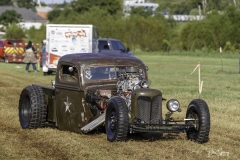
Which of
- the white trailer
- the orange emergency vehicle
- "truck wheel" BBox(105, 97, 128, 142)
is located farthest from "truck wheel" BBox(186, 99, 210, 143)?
the orange emergency vehicle

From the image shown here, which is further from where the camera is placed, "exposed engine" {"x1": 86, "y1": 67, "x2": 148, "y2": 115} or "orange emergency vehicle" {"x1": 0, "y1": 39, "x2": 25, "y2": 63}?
"orange emergency vehicle" {"x1": 0, "y1": 39, "x2": 25, "y2": 63}

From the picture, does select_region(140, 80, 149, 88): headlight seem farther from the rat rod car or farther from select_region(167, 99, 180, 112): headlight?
select_region(167, 99, 180, 112): headlight

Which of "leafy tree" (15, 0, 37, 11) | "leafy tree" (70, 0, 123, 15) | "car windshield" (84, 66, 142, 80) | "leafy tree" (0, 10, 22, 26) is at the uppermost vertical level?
"leafy tree" (15, 0, 37, 11)

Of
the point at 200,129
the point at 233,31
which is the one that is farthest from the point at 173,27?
the point at 200,129

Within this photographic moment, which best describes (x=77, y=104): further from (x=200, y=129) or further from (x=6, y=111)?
(x=6, y=111)

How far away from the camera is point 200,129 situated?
10906 millimetres

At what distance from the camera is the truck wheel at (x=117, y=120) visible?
10469 mm

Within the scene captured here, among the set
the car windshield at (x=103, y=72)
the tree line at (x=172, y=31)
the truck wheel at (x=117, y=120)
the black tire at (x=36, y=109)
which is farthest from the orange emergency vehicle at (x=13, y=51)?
the truck wheel at (x=117, y=120)

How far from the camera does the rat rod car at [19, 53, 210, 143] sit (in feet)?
35.6

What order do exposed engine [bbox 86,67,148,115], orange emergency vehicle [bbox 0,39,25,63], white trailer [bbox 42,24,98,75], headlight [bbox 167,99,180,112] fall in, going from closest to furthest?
headlight [bbox 167,99,180,112] < exposed engine [bbox 86,67,148,115] < white trailer [bbox 42,24,98,75] < orange emergency vehicle [bbox 0,39,25,63]

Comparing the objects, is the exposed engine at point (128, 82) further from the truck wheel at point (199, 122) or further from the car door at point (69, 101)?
the truck wheel at point (199, 122)

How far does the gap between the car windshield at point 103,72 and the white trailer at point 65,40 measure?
19809mm

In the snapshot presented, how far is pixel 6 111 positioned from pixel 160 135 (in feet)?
17.8

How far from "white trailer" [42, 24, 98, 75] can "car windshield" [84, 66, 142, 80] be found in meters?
19.8
